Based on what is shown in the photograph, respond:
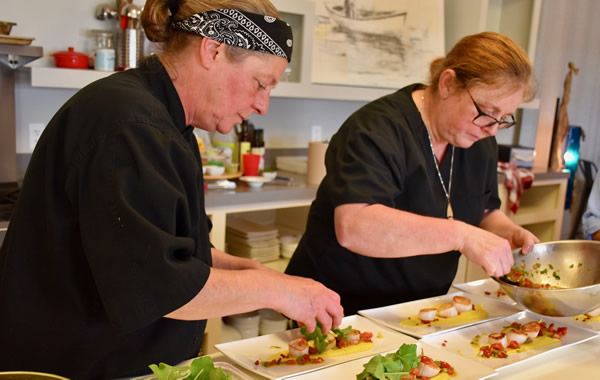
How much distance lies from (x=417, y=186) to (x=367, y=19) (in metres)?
1.87

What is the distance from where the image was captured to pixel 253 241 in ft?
9.38

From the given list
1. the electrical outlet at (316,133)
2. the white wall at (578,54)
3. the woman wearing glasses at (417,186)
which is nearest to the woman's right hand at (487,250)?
the woman wearing glasses at (417,186)

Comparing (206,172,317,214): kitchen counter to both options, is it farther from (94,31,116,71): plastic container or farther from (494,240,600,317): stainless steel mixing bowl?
(494,240,600,317): stainless steel mixing bowl

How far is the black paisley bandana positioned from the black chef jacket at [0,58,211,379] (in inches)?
4.5

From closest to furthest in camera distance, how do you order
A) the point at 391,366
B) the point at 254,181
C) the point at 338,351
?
1. the point at 391,366
2. the point at 338,351
3. the point at 254,181

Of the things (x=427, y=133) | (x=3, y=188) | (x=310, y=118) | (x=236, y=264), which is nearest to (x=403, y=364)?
(x=236, y=264)

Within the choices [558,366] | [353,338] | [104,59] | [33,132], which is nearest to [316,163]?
[104,59]

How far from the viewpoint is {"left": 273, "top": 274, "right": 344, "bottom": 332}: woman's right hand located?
3.73 ft

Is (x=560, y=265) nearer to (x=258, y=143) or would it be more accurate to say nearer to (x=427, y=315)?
(x=427, y=315)

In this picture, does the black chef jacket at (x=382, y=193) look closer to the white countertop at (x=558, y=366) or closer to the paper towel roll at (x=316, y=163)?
the white countertop at (x=558, y=366)

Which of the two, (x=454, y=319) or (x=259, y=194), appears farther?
(x=259, y=194)

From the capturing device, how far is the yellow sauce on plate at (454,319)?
150 centimetres

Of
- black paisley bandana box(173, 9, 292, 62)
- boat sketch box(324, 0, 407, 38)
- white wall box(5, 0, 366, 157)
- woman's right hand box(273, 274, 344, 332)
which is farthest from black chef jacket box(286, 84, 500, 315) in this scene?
boat sketch box(324, 0, 407, 38)

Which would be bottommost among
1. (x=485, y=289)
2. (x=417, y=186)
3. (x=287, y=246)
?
(x=287, y=246)
